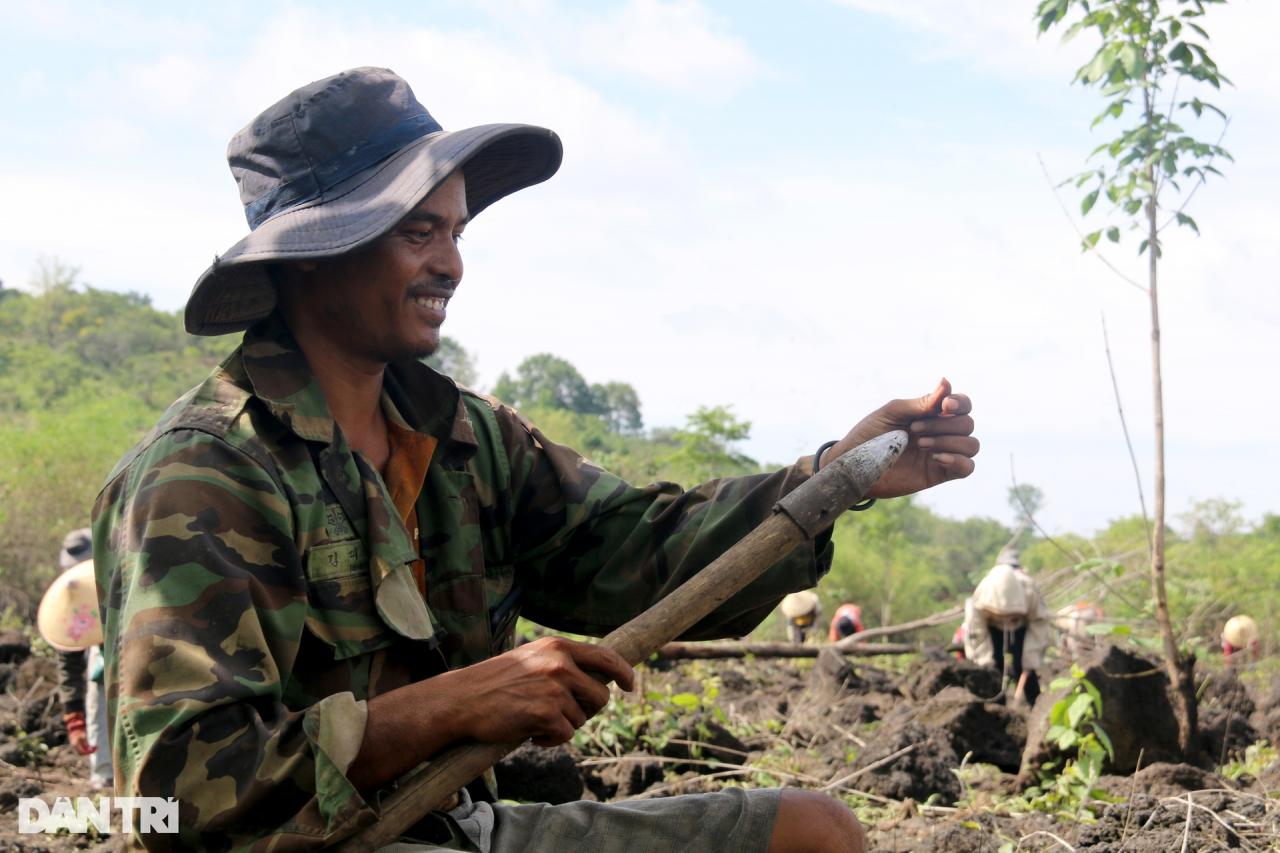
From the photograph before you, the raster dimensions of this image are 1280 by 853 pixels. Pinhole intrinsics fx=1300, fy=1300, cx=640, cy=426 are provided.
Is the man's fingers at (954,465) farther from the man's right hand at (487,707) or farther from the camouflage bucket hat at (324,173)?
the camouflage bucket hat at (324,173)

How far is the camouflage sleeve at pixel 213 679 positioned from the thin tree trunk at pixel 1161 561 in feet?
15.1

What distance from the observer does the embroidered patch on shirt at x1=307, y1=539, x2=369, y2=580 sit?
2471 millimetres

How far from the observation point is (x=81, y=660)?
693 centimetres

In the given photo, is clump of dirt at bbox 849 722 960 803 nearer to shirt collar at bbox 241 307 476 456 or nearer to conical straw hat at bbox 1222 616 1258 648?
shirt collar at bbox 241 307 476 456

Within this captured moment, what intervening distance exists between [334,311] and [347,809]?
3.55 ft

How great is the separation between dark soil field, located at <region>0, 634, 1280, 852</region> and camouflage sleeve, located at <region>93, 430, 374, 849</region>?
265cm

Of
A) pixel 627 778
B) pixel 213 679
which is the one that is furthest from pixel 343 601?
pixel 627 778

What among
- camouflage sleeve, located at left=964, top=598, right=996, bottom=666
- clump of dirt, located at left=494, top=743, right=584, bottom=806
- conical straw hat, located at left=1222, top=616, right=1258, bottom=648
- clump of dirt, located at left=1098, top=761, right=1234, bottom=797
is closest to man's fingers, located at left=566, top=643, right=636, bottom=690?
clump of dirt, located at left=494, top=743, right=584, bottom=806

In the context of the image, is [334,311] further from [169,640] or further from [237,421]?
[169,640]

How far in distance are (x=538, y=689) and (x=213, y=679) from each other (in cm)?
53

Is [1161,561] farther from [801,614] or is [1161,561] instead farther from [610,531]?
[801,614]

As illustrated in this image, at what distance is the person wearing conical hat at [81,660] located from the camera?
6469mm

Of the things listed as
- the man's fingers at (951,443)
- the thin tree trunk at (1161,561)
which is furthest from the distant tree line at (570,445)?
the man's fingers at (951,443)

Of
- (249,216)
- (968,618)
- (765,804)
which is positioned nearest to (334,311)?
(249,216)
